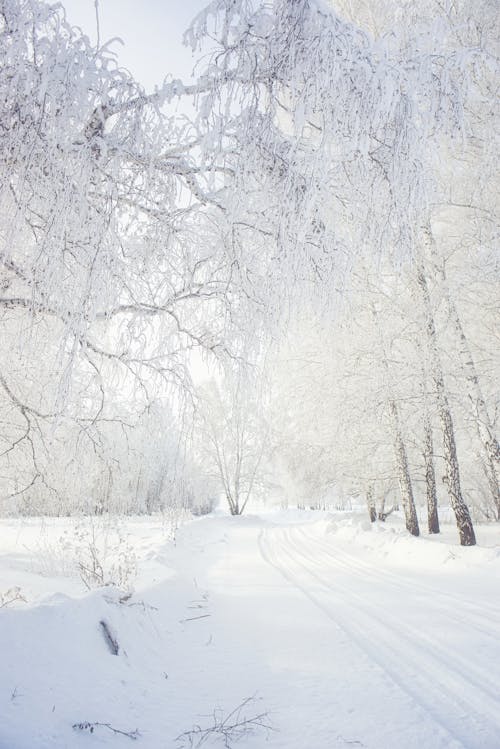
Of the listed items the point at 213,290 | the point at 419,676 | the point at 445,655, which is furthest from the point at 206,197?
the point at 445,655

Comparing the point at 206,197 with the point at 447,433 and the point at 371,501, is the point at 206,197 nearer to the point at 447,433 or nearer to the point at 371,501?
the point at 447,433

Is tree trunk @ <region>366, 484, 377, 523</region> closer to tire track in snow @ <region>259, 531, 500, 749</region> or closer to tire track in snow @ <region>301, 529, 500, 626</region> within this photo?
tire track in snow @ <region>301, 529, 500, 626</region>

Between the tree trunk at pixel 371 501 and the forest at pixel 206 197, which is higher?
the forest at pixel 206 197

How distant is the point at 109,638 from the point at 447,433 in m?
8.41

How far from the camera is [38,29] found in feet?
6.62

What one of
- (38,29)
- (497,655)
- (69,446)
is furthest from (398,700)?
(38,29)

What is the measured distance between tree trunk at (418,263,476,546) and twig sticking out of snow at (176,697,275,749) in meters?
7.62

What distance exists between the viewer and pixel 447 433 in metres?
9.37

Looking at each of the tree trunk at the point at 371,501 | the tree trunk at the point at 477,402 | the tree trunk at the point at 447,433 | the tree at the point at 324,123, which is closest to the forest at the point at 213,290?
the tree at the point at 324,123

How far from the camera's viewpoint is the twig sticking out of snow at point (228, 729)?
2328 mm

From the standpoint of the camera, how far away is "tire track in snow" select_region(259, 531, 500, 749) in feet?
8.04

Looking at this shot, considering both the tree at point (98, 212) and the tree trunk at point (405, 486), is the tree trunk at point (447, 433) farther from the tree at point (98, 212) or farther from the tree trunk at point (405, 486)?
the tree at point (98, 212)

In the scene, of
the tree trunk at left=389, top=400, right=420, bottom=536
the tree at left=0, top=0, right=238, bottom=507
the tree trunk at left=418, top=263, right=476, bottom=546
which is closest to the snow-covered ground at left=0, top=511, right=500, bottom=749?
the tree at left=0, top=0, right=238, bottom=507

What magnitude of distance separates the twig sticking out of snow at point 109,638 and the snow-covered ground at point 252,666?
12 millimetres
